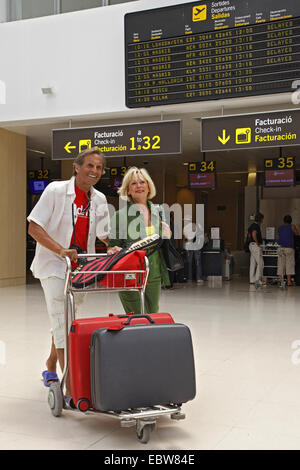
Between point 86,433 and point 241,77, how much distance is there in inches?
244

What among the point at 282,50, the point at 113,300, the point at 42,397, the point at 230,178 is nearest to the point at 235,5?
the point at 282,50

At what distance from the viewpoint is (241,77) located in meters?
7.99

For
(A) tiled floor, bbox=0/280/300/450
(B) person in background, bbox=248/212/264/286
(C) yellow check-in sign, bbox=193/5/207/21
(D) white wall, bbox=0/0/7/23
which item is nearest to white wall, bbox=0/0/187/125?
(D) white wall, bbox=0/0/7/23

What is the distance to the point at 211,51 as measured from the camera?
26.4 feet

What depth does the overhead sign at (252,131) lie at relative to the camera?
26.0 feet

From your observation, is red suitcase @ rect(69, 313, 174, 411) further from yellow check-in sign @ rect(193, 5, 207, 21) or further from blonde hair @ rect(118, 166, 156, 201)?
yellow check-in sign @ rect(193, 5, 207, 21)

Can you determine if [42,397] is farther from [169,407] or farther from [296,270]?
[296,270]

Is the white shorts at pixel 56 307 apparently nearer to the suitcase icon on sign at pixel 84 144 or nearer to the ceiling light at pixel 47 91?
the suitcase icon on sign at pixel 84 144

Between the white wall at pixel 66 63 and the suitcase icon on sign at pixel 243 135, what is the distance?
6.88 ft

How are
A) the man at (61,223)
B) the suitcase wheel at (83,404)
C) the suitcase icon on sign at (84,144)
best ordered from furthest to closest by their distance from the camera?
the suitcase icon on sign at (84,144) < the man at (61,223) < the suitcase wheel at (83,404)

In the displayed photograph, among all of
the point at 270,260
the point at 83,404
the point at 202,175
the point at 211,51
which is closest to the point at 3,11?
the point at 211,51

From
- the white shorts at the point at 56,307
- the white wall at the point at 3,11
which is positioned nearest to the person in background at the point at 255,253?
the white wall at the point at 3,11

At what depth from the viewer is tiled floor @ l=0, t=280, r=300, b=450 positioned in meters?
2.94

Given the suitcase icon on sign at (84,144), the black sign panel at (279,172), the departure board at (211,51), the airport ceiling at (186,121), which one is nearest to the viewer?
the departure board at (211,51)
